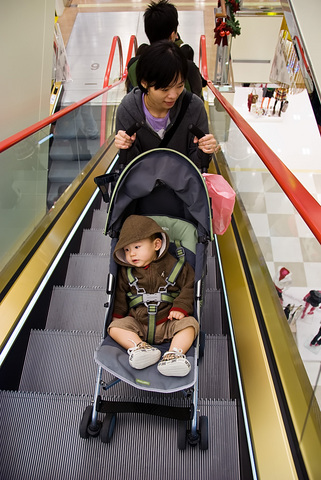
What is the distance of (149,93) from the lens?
2186 mm

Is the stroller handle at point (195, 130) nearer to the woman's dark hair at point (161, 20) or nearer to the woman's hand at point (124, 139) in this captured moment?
the woman's hand at point (124, 139)

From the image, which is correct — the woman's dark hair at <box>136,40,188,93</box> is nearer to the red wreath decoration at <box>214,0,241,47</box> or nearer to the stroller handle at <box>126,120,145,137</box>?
the stroller handle at <box>126,120,145,137</box>

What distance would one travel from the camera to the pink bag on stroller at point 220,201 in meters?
2.69

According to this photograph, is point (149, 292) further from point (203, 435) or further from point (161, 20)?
point (161, 20)

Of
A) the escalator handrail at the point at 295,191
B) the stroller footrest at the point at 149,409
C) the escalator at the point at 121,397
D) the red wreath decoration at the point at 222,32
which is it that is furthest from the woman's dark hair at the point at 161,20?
the red wreath decoration at the point at 222,32

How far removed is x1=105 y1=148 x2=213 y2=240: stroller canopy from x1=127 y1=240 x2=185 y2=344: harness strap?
29 cm

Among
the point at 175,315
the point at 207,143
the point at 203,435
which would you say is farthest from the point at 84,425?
the point at 207,143

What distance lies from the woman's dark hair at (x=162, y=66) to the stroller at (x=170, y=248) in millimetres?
473

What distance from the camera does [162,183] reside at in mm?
2570

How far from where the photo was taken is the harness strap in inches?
88.8

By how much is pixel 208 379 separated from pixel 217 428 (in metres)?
0.36

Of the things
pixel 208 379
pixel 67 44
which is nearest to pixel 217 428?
pixel 208 379

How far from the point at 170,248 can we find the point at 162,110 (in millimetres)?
864

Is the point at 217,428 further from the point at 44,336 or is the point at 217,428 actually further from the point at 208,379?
the point at 44,336
